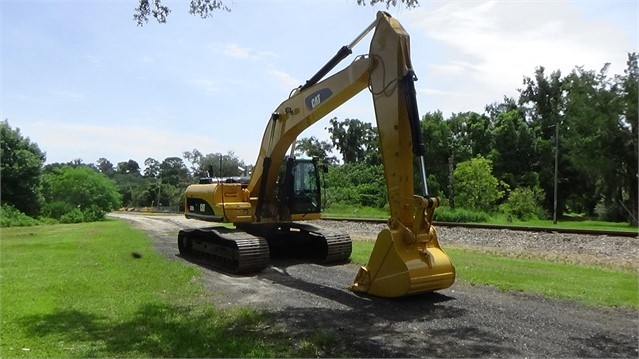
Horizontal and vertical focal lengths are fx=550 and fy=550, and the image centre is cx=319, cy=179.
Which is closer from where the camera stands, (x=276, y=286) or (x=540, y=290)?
(x=540, y=290)

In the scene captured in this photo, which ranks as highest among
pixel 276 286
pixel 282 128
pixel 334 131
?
pixel 334 131

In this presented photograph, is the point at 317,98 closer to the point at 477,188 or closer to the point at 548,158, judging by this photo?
the point at 477,188

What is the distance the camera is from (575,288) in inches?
354

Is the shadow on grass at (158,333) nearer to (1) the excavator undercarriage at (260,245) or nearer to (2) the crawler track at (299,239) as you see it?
(1) the excavator undercarriage at (260,245)

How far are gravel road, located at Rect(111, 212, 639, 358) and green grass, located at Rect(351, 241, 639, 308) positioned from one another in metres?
0.49

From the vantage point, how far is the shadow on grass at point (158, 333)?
5555 mm

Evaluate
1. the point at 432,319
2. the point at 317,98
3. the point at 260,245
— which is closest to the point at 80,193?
the point at 260,245

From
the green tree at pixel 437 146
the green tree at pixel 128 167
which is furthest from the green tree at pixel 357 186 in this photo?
the green tree at pixel 128 167

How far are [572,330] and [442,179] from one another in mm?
45947

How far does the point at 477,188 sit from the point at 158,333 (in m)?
37.0

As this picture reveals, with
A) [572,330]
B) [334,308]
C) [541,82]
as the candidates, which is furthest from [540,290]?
[541,82]

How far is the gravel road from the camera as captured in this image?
5.78 meters

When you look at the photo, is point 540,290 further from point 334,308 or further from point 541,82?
point 541,82

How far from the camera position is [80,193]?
5281cm
